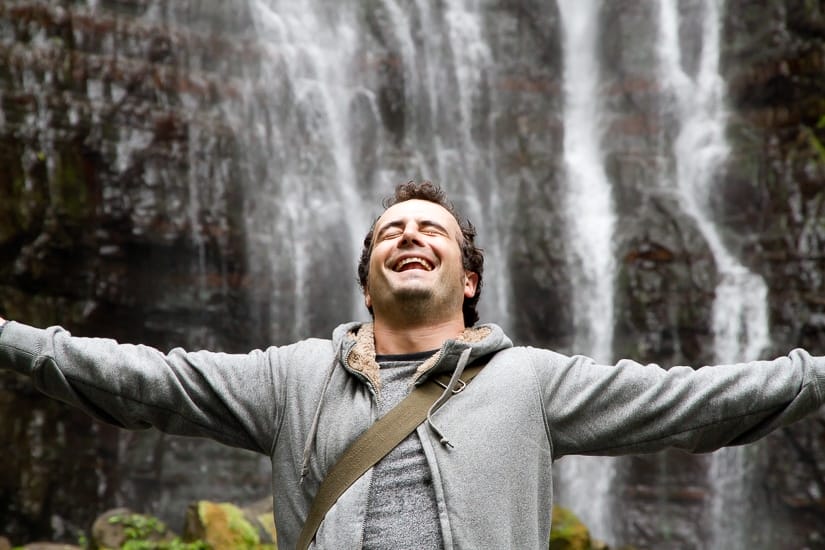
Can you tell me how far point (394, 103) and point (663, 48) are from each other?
14.2ft

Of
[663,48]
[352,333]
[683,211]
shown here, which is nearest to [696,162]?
[683,211]

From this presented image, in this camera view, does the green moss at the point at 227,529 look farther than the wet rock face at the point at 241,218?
No

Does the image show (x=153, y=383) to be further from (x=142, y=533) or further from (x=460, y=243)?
(x=142, y=533)

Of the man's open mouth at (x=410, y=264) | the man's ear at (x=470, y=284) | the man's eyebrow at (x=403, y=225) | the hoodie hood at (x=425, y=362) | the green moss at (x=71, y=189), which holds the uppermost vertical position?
the green moss at (x=71, y=189)

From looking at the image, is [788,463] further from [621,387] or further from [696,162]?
[621,387]

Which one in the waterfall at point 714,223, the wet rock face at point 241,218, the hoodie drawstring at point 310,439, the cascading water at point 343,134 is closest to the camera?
the hoodie drawstring at point 310,439

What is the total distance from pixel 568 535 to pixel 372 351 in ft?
22.8

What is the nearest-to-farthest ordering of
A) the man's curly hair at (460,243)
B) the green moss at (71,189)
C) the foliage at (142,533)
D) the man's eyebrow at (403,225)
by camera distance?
the man's eyebrow at (403,225) → the man's curly hair at (460,243) → the foliage at (142,533) → the green moss at (71,189)

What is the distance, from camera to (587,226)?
1295 cm

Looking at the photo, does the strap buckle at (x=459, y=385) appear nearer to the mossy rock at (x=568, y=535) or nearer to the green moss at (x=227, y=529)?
the green moss at (x=227, y=529)

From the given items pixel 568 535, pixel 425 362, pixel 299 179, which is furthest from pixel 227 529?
pixel 425 362

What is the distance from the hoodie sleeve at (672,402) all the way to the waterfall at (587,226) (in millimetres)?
9973

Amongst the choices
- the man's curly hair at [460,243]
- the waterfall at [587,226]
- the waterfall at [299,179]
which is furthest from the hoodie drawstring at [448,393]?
the waterfall at [587,226]

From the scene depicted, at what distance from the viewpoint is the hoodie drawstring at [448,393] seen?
2152 mm
